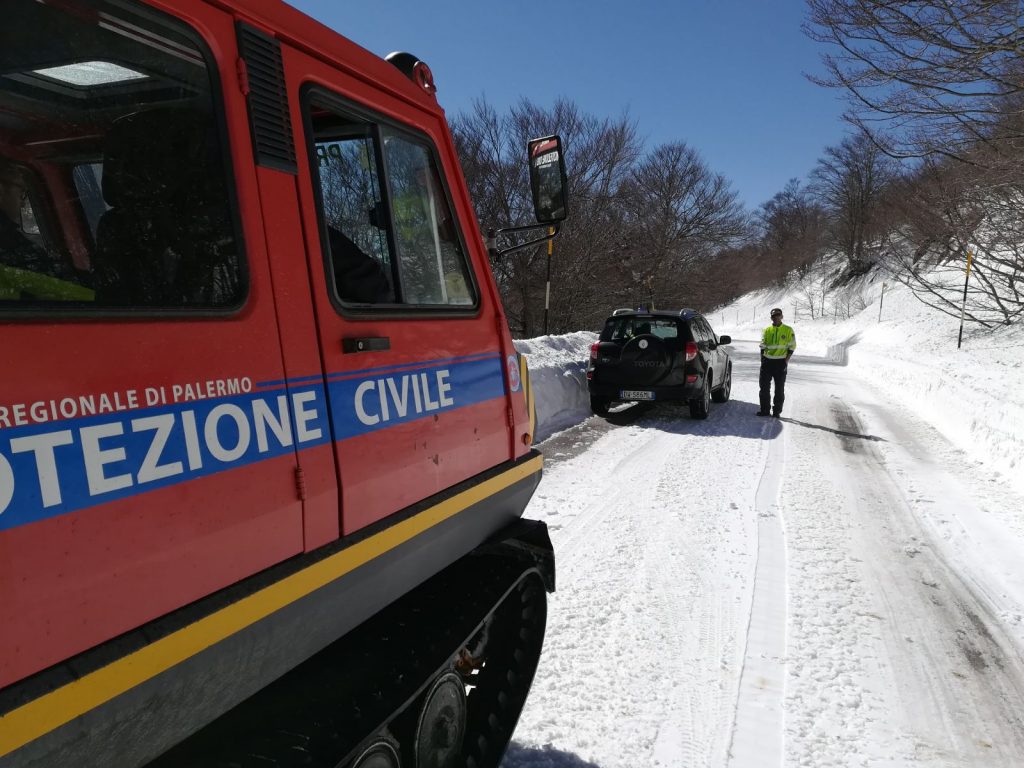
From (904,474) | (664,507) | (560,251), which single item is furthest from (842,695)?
(560,251)

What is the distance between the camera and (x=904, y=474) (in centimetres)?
709

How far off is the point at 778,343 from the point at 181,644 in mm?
10378

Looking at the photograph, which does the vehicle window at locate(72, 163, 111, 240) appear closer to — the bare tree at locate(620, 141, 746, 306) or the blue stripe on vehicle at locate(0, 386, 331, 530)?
the blue stripe on vehicle at locate(0, 386, 331, 530)

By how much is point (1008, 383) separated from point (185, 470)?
14.4 m

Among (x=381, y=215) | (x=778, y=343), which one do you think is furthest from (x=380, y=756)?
(x=778, y=343)

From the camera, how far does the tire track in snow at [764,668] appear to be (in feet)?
8.98

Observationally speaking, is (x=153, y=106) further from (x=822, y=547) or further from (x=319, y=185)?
(x=822, y=547)

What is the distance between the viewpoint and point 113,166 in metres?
1.40

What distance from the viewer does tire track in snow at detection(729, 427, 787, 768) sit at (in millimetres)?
2736

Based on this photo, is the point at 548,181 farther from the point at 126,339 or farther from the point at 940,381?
the point at 940,381

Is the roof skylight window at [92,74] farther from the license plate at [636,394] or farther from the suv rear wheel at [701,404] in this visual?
the suv rear wheel at [701,404]

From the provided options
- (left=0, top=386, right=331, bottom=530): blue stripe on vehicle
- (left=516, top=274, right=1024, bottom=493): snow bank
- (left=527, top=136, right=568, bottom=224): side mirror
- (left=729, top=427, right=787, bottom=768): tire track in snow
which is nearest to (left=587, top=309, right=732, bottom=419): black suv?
(left=516, top=274, right=1024, bottom=493): snow bank

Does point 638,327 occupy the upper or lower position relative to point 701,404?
upper

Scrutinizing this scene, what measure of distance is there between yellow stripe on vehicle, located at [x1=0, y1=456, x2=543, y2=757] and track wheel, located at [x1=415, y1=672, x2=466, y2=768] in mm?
643
